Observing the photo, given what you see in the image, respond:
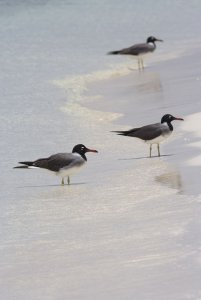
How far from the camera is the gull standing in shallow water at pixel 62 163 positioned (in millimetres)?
11219

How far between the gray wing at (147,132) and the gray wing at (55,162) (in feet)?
3.18

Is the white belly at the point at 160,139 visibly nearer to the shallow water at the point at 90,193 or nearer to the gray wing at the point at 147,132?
the gray wing at the point at 147,132

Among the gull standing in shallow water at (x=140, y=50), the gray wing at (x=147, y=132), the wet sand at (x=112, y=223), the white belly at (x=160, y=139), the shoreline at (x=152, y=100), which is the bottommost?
the wet sand at (x=112, y=223)

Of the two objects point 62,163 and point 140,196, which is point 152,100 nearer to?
point 62,163

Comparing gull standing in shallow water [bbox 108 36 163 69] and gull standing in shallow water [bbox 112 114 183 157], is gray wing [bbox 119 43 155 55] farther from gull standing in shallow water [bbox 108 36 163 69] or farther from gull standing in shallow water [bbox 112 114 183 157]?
gull standing in shallow water [bbox 112 114 183 157]

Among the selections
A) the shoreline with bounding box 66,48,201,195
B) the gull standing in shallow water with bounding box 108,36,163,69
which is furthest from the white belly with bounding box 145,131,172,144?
the gull standing in shallow water with bounding box 108,36,163,69

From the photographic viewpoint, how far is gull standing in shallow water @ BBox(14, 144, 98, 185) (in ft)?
36.8

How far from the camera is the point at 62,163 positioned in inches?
444

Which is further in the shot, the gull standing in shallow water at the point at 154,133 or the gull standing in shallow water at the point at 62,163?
the gull standing in shallow water at the point at 154,133

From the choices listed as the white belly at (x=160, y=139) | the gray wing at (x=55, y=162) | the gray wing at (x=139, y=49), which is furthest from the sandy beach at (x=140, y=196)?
the gray wing at (x=139, y=49)

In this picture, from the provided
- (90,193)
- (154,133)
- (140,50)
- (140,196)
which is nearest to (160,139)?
(154,133)

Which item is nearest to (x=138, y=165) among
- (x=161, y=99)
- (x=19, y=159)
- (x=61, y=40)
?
(x=19, y=159)

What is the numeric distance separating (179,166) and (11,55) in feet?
32.7

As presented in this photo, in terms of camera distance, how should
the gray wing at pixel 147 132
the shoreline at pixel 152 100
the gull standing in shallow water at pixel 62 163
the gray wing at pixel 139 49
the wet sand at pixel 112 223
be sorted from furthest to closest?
the gray wing at pixel 139 49 → the shoreline at pixel 152 100 → the gray wing at pixel 147 132 → the gull standing in shallow water at pixel 62 163 → the wet sand at pixel 112 223
